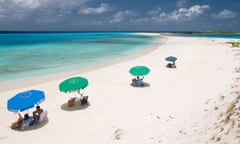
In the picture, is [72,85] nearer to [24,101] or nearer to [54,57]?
[24,101]

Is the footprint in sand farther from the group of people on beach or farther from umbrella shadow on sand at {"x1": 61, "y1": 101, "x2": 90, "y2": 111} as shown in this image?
the group of people on beach

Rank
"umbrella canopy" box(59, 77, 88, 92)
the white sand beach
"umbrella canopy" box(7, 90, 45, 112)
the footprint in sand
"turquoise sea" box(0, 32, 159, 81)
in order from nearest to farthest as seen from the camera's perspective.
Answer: the white sand beach
the footprint in sand
"umbrella canopy" box(7, 90, 45, 112)
"umbrella canopy" box(59, 77, 88, 92)
"turquoise sea" box(0, 32, 159, 81)

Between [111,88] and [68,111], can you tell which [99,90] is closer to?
[111,88]

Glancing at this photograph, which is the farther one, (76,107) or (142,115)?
(76,107)

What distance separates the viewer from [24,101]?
319 inches

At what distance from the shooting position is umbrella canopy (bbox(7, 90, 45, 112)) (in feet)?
25.8

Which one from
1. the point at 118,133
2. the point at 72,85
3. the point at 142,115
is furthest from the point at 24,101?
the point at 142,115

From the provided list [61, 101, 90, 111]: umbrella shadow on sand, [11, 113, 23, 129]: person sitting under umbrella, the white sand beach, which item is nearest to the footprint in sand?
the white sand beach

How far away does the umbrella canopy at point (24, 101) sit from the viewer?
7.86m

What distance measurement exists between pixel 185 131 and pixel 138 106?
12.5 ft

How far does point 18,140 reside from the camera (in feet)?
24.6

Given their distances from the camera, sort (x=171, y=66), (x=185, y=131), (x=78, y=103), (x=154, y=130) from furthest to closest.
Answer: (x=171, y=66) < (x=78, y=103) < (x=154, y=130) < (x=185, y=131)

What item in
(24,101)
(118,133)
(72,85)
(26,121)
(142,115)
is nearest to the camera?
(118,133)

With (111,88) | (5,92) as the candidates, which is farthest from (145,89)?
(5,92)
